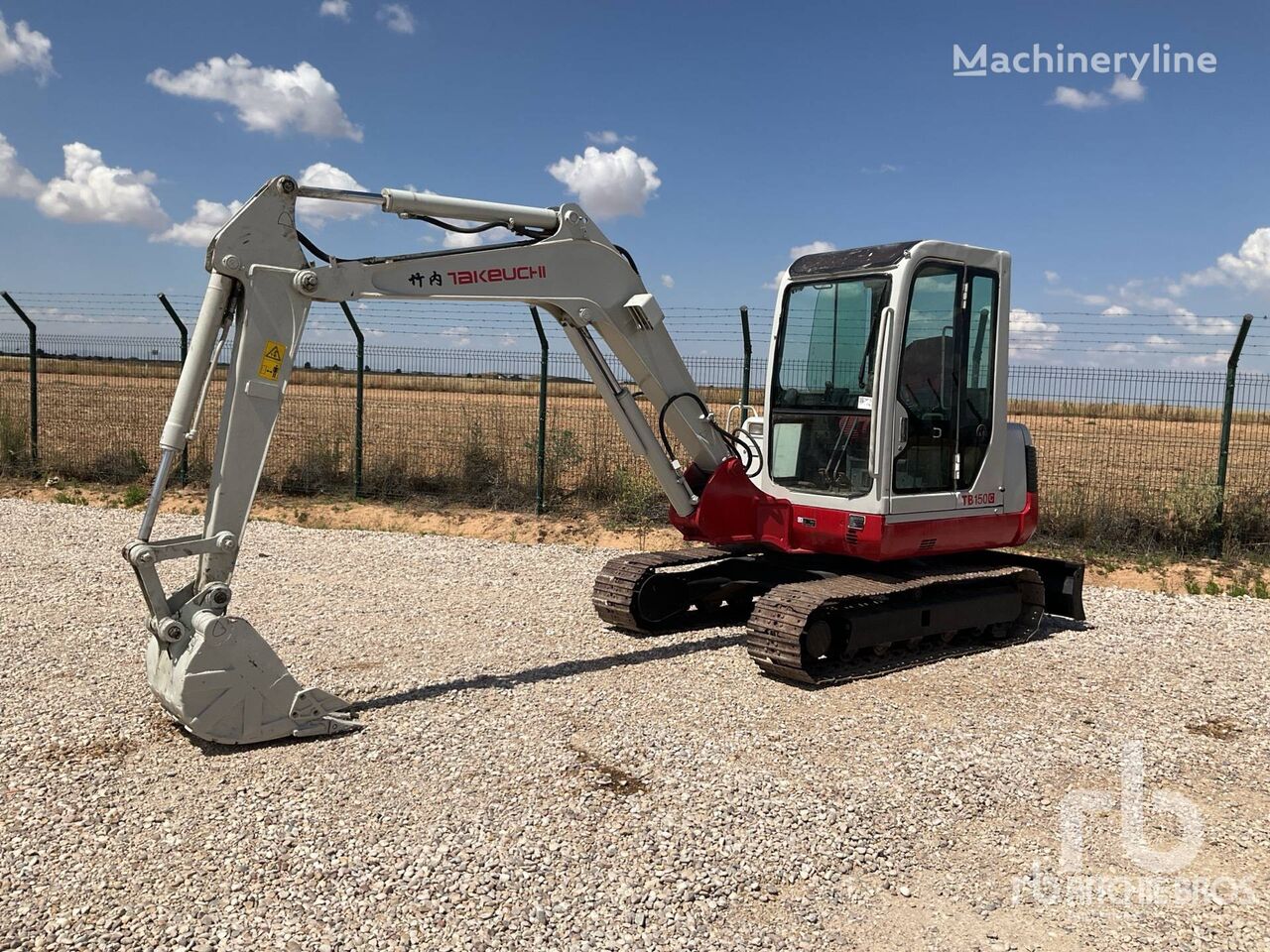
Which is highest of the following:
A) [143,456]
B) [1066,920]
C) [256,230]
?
[256,230]

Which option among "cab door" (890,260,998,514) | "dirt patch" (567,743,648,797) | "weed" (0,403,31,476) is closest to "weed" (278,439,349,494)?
"weed" (0,403,31,476)

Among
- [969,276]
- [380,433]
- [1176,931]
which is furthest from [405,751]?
[380,433]

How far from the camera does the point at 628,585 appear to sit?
7.82m

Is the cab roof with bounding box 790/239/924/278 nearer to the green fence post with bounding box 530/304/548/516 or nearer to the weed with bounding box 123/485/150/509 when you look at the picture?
the green fence post with bounding box 530/304/548/516

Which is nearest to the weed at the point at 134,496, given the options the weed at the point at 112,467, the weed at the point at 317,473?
the weed at the point at 112,467

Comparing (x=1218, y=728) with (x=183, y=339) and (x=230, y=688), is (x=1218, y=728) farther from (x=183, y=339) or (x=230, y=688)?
(x=183, y=339)

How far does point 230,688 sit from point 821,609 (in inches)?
145

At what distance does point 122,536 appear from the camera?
38.1 feet

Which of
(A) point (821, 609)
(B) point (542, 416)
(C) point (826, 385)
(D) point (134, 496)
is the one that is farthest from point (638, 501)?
(D) point (134, 496)

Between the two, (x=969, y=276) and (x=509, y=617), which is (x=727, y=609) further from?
(x=969, y=276)

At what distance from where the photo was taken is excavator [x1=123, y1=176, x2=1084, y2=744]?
5445 mm

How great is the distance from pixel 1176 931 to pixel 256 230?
5.37 m

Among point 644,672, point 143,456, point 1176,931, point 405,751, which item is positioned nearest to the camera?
point 1176,931

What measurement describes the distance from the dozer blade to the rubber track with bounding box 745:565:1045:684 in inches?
108
